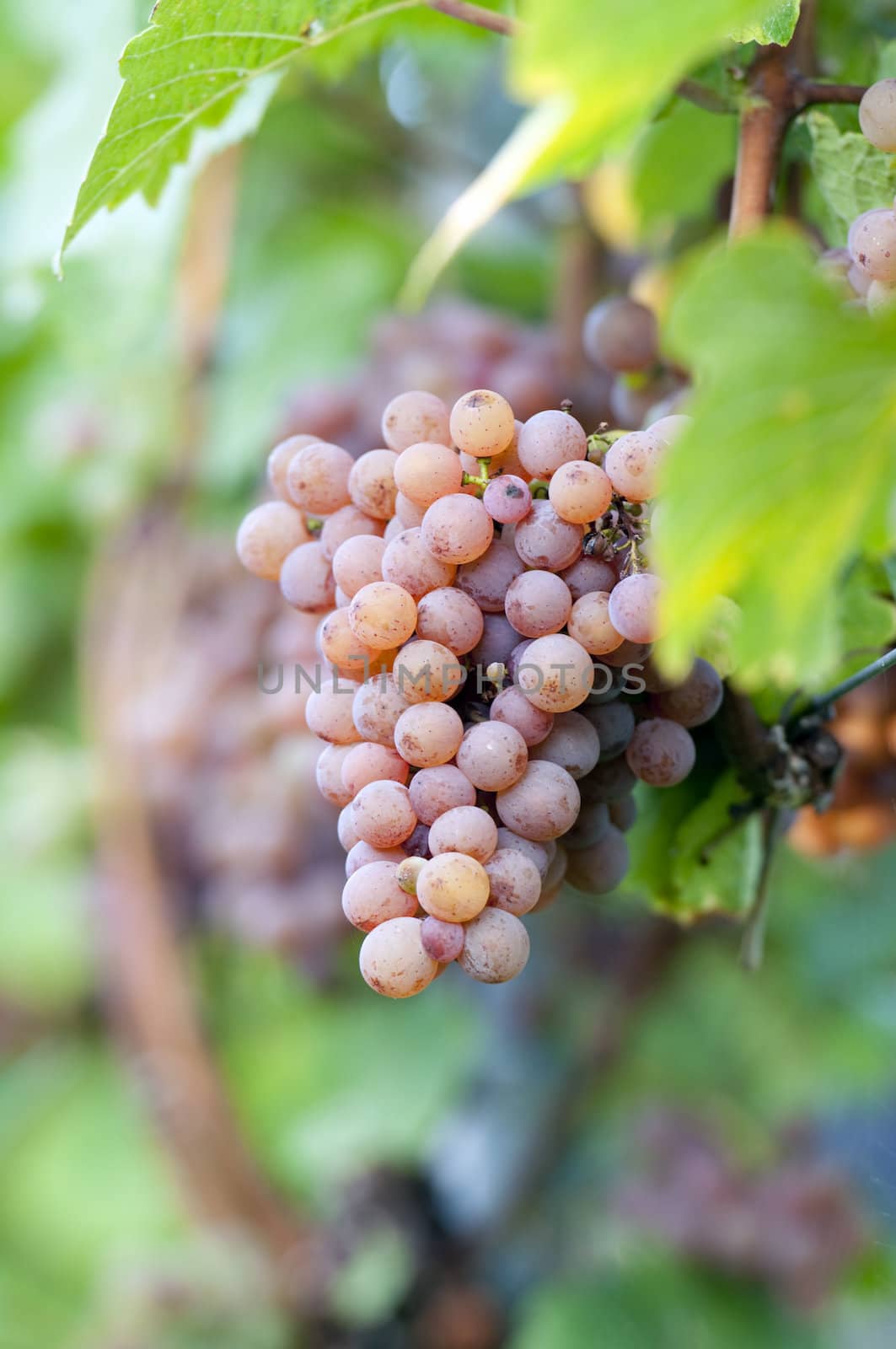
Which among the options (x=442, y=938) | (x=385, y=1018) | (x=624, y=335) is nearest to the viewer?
(x=442, y=938)

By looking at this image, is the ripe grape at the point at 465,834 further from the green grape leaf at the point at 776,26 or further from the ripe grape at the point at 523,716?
the green grape leaf at the point at 776,26

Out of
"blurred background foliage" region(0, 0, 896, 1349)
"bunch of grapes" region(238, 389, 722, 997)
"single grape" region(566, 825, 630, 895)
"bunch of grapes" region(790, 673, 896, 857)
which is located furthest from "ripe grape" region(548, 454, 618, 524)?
"blurred background foliage" region(0, 0, 896, 1349)

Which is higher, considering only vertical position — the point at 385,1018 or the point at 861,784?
the point at 861,784

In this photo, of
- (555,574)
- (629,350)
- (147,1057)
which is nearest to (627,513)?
(555,574)

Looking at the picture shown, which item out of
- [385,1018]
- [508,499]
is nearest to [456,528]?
[508,499]

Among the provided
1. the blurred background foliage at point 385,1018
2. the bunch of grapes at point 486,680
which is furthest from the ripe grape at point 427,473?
the blurred background foliage at point 385,1018

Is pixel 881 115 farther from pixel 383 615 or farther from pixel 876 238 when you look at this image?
pixel 383 615
